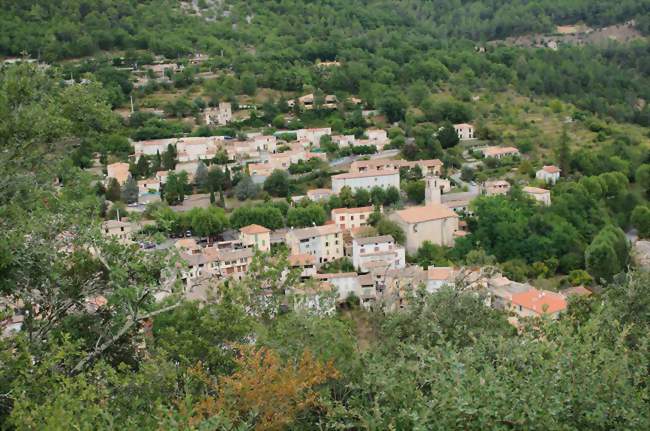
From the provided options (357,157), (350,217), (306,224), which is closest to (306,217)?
(306,224)

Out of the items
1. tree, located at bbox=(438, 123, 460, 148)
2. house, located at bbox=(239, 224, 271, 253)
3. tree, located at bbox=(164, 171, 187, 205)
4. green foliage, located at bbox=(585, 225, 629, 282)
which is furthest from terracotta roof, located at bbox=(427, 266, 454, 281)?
tree, located at bbox=(438, 123, 460, 148)

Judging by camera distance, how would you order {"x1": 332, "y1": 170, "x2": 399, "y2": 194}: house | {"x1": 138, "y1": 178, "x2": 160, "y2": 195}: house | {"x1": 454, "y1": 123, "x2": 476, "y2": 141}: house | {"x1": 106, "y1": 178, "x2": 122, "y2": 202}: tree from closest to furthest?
{"x1": 106, "y1": 178, "x2": 122, "y2": 202}: tree, {"x1": 332, "y1": 170, "x2": 399, "y2": 194}: house, {"x1": 138, "y1": 178, "x2": 160, "y2": 195}: house, {"x1": 454, "y1": 123, "x2": 476, "y2": 141}: house

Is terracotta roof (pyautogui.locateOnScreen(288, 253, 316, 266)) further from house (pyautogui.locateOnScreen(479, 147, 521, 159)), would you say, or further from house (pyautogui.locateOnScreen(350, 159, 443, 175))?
house (pyautogui.locateOnScreen(479, 147, 521, 159))

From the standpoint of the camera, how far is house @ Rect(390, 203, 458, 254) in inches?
892

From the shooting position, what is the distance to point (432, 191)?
2542 centimetres

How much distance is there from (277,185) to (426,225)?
628 centimetres

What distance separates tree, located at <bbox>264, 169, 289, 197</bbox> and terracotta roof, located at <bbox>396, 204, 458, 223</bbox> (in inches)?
201

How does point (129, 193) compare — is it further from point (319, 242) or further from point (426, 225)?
Result: point (426, 225)

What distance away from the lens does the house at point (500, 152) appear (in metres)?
30.8

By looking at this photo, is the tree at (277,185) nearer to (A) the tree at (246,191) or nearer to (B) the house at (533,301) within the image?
(A) the tree at (246,191)

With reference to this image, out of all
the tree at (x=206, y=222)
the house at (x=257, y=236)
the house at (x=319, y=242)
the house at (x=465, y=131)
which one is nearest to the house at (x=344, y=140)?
the house at (x=465, y=131)

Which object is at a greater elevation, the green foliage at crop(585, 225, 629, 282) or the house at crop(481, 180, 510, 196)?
the green foliage at crop(585, 225, 629, 282)

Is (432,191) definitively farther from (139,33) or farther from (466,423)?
(139,33)

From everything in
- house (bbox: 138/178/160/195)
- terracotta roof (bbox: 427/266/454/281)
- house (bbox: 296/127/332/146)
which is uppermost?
terracotta roof (bbox: 427/266/454/281)
